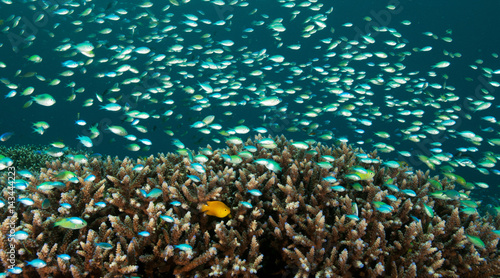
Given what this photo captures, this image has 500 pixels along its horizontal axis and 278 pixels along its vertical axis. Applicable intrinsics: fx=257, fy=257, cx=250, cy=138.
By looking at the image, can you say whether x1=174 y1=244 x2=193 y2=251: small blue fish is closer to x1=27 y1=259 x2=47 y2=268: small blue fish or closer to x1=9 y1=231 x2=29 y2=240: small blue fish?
x1=27 y1=259 x2=47 y2=268: small blue fish

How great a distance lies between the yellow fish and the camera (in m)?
3.13

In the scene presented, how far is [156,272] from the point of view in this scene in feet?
9.64

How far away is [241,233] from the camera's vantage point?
3.24 meters

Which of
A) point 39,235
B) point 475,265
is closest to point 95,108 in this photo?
point 39,235

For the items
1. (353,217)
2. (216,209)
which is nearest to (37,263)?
(216,209)

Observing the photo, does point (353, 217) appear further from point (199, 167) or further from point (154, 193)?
point (154, 193)

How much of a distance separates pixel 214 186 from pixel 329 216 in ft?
5.19

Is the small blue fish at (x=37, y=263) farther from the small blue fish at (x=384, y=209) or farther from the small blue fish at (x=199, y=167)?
the small blue fish at (x=384, y=209)

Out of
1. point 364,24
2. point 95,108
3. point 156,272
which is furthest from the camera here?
point 364,24

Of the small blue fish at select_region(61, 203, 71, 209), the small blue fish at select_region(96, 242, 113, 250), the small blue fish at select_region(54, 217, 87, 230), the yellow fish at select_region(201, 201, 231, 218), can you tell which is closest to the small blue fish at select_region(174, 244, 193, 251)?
the yellow fish at select_region(201, 201, 231, 218)

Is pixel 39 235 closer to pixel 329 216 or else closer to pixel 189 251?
pixel 189 251

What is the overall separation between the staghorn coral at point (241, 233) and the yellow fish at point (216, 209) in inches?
3.8

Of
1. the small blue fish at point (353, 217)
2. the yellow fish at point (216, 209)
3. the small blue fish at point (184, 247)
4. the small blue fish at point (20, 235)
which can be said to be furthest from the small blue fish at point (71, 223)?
the small blue fish at point (353, 217)

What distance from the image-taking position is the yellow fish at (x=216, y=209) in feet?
10.3
